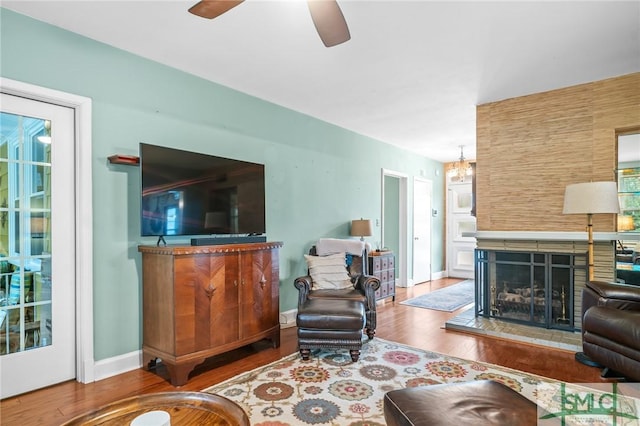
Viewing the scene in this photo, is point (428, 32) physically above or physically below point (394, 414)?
above

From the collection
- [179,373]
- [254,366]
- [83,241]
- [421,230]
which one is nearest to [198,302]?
[179,373]

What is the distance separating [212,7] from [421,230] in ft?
19.7

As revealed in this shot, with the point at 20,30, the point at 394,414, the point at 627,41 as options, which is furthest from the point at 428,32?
the point at 20,30

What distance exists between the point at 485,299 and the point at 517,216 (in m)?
1.04

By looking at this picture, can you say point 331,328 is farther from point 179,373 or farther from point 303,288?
point 179,373

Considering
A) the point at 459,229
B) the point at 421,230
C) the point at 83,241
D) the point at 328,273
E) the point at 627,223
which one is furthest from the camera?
the point at 459,229

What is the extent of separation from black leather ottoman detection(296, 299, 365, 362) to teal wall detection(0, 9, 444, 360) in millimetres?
1188

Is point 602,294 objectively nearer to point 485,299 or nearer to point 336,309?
point 485,299

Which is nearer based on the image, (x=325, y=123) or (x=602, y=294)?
(x=602, y=294)

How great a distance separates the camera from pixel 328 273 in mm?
3705

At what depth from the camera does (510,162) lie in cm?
404

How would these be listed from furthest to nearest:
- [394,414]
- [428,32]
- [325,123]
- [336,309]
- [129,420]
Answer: [325,123], [336,309], [428,32], [394,414], [129,420]

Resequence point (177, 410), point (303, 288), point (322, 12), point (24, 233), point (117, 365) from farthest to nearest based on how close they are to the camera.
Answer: point (303, 288) → point (117, 365) → point (24, 233) → point (322, 12) → point (177, 410)

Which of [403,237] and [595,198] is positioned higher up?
[595,198]
